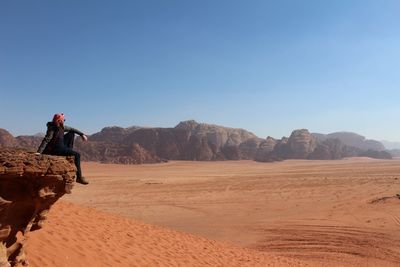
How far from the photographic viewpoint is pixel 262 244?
14.6 meters

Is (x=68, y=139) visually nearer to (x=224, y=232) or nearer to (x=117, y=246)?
(x=117, y=246)

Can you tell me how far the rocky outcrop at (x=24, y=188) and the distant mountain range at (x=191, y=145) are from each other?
62.2 meters

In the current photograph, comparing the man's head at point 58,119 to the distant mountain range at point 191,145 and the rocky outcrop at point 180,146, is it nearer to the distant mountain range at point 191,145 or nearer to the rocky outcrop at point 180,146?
the distant mountain range at point 191,145

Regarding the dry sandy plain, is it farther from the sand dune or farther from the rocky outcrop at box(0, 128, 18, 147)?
the rocky outcrop at box(0, 128, 18, 147)

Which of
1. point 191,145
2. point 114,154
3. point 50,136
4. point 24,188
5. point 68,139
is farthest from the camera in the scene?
point 191,145

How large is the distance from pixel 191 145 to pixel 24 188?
301 feet

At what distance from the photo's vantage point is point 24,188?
5.41 metres

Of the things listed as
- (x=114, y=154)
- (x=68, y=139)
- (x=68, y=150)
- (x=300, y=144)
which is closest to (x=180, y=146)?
(x=114, y=154)

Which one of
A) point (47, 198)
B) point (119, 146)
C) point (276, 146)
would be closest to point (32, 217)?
point (47, 198)

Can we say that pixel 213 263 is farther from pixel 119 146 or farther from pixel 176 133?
pixel 176 133

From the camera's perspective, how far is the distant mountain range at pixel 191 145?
8131 centimetres

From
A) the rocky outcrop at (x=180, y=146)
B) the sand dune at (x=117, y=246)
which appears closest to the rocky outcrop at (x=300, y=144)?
the rocky outcrop at (x=180, y=146)

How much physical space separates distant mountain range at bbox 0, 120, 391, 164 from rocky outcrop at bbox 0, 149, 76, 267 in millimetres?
62198

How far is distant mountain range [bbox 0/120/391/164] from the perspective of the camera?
267ft
